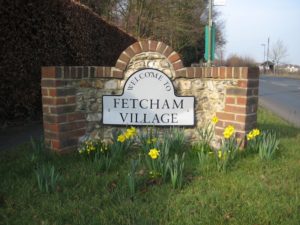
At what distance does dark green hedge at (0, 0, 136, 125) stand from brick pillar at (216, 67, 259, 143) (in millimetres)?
3749

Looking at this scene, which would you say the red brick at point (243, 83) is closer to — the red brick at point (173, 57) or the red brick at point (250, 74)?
the red brick at point (250, 74)

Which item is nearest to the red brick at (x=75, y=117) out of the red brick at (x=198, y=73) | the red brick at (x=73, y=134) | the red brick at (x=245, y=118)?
the red brick at (x=73, y=134)

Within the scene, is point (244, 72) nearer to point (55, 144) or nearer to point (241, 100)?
point (241, 100)

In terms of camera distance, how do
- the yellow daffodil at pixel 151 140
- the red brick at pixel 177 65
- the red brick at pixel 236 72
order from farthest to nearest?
the red brick at pixel 177 65, the red brick at pixel 236 72, the yellow daffodil at pixel 151 140

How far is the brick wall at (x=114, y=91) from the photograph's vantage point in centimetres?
501

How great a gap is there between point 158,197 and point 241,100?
2.09 m

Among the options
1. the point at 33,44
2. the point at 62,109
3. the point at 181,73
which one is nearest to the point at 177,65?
the point at 181,73

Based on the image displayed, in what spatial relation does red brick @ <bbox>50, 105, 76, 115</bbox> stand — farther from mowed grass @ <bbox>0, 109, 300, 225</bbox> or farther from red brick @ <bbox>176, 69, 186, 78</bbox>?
red brick @ <bbox>176, 69, 186, 78</bbox>

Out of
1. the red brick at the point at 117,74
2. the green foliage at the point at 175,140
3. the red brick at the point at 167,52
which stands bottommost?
the green foliage at the point at 175,140

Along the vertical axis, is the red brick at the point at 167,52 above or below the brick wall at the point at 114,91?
above

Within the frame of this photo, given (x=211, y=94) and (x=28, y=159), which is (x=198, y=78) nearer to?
(x=211, y=94)

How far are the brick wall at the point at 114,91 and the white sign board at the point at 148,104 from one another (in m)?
0.14

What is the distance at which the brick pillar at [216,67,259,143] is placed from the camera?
5.02 m

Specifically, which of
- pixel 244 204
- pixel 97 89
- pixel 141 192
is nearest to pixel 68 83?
pixel 97 89
